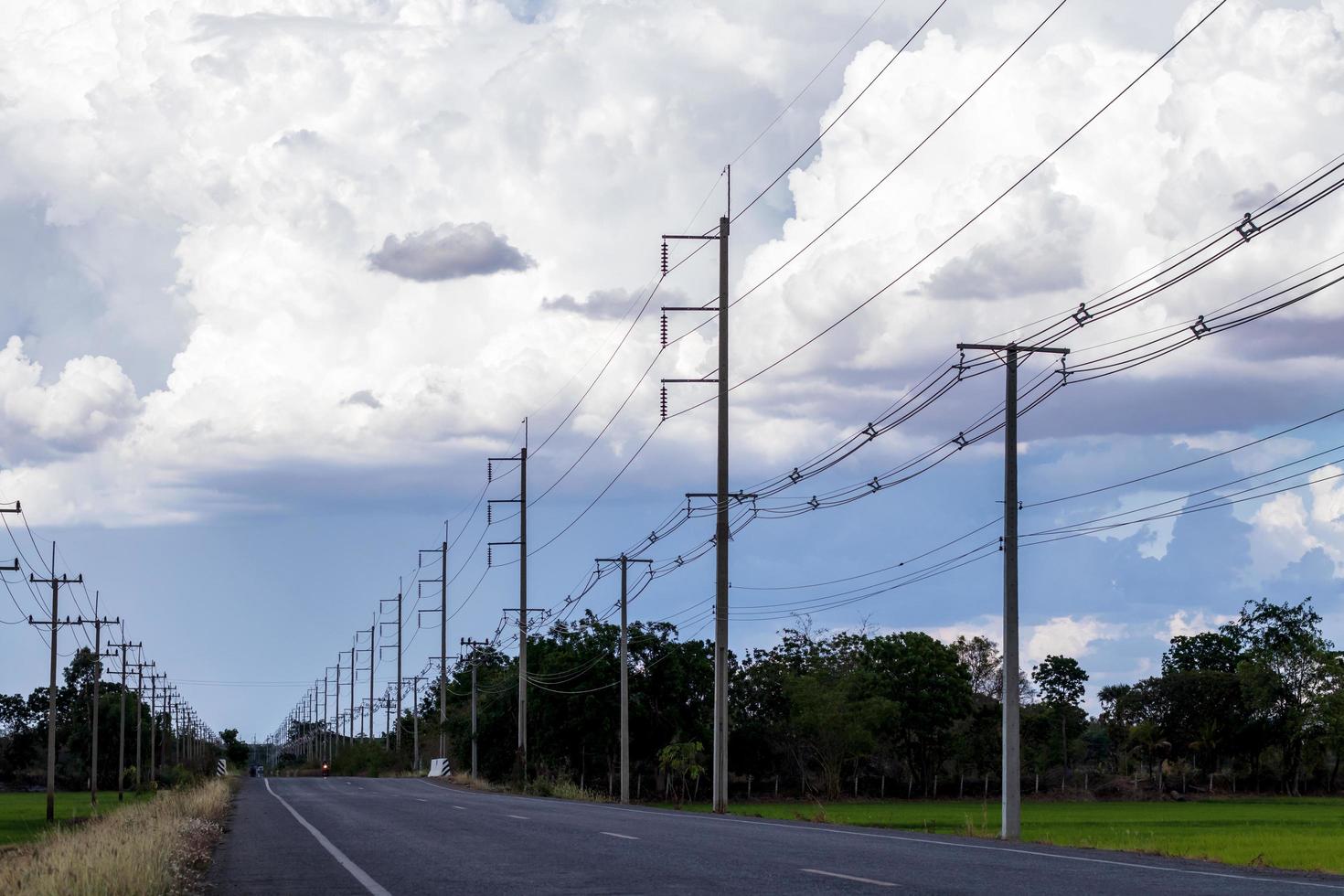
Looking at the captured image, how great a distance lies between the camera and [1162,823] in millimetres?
63500

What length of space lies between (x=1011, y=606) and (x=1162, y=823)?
35.4 m

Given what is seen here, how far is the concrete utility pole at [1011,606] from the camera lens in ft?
101

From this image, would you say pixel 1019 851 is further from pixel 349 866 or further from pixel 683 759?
pixel 683 759

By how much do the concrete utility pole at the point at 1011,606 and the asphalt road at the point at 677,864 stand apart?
2990mm

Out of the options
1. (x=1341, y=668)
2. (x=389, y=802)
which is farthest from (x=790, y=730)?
(x=389, y=802)

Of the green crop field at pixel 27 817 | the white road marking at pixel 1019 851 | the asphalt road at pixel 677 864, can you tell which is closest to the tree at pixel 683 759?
the green crop field at pixel 27 817

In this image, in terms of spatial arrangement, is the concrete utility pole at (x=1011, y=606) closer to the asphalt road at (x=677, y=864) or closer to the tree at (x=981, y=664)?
the asphalt road at (x=677, y=864)

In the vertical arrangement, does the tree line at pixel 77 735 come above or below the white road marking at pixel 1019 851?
below

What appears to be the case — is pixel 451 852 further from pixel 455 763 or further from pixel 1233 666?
pixel 1233 666

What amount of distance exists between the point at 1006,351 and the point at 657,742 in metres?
61.9

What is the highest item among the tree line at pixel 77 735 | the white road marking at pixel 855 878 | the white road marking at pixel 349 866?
the white road marking at pixel 855 878

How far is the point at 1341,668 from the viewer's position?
362 ft

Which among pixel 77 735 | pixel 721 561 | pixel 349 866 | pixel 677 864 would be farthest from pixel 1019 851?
pixel 77 735

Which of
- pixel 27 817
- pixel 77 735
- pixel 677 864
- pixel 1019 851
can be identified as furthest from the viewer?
pixel 77 735
